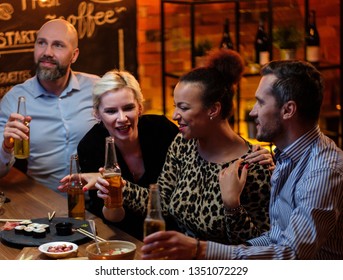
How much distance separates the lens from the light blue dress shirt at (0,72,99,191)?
3.65m

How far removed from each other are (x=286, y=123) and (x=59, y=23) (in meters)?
1.86

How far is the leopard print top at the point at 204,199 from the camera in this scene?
8.36 ft

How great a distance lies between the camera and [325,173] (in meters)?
2.08

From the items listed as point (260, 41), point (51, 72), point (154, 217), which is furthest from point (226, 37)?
point (154, 217)

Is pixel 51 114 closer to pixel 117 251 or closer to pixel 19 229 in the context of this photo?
pixel 19 229

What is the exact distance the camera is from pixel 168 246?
2.00 meters

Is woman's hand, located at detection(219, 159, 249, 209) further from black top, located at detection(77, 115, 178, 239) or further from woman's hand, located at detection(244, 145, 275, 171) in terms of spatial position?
black top, located at detection(77, 115, 178, 239)

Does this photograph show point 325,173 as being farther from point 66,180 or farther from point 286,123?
point 66,180

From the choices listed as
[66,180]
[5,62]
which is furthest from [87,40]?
[66,180]

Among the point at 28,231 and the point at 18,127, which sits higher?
the point at 18,127

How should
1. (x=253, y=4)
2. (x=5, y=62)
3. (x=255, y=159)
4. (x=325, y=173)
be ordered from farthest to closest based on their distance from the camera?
1. (x=253, y=4)
2. (x=5, y=62)
3. (x=255, y=159)
4. (x=325, y=173)

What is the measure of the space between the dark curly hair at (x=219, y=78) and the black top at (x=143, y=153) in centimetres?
51

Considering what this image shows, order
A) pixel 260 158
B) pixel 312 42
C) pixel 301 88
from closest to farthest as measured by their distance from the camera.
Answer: pixel 301 88, pixel 260 158, pixel 312 42

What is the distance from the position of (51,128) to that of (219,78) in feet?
4.03
